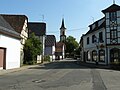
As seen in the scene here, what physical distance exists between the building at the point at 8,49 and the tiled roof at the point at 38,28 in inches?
1041

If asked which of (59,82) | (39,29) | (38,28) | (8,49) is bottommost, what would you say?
(59,82)

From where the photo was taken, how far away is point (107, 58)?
38.0m

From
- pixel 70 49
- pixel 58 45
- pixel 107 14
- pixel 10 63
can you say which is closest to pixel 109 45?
pixel 107 14

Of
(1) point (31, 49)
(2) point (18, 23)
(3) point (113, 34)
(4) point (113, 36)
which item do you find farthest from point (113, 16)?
(2) point (18, 23)

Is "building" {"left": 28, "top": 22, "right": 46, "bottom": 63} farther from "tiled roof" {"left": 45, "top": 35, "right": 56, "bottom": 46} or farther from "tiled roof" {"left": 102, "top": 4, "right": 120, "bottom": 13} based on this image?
"tiled roof" {"left": 102, "top": 4, "right": 120, "bottom": 13}

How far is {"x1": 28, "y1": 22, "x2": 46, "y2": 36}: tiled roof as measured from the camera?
59031 mm

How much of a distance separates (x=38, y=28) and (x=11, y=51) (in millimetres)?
30677

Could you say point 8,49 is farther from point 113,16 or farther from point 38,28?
point 38,28

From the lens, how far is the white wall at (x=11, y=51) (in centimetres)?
2718

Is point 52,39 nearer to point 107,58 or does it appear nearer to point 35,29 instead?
point 35,29

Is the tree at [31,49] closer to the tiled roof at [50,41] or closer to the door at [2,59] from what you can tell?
the door at [2,59]

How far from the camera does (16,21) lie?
37.9 m

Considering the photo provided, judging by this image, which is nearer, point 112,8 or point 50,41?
point 112,8

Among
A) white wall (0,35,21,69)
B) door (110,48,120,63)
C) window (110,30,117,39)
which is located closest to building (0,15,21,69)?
white wall (0,35,21,69)
